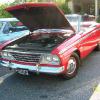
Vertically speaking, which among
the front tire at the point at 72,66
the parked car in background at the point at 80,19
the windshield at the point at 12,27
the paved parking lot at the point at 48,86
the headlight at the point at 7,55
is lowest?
the paved parking lot at the point at 48,86

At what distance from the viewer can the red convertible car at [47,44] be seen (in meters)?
5.79

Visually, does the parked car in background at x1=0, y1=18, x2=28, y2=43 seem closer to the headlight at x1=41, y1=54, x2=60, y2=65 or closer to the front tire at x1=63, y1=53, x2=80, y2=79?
the front tire at x1=63, y1=53, x2=80, y2=79

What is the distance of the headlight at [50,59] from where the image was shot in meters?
5.73

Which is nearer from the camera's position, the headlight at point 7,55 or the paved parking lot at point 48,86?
the paved parking lot at point 48,86

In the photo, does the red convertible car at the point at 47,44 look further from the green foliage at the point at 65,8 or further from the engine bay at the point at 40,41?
the green foliage at the point at 65,8

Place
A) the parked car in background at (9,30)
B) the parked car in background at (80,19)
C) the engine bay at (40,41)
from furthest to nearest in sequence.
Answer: the parked car in background at (9,30)
the parked car in background at (80,19)
the engine bay at (40,41)

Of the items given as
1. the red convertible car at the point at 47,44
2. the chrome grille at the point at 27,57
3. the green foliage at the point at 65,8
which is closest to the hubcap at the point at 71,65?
the red convertible car at the point at 47,44

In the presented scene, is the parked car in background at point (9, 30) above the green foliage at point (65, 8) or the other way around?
above

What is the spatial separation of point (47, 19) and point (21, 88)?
2.01m

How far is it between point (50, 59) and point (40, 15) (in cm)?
156

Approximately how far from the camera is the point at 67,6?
2103cm

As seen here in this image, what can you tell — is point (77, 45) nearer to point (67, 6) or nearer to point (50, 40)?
point (50, 40)

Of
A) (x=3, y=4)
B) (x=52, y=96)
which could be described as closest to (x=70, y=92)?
(x=52, y=96)

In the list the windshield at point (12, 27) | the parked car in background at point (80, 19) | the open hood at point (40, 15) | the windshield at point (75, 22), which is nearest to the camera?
the open hood at point (40, 15)
